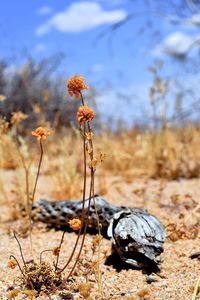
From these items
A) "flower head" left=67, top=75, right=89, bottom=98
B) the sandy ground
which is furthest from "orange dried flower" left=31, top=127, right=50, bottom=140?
the sandy ground

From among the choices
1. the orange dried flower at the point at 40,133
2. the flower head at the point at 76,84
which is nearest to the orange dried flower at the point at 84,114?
the flower head at the point at 76,84

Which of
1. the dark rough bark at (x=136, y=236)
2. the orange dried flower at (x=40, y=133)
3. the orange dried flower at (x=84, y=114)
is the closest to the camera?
the orange dried flower at (x=84, y=114)

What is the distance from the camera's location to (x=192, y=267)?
7.70ft

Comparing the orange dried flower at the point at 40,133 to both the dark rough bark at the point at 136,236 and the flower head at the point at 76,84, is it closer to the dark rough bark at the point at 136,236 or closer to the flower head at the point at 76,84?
the flower head at the point at 76,84

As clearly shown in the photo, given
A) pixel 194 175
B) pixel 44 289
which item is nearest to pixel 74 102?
pixel 194 175

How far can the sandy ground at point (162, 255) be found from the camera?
6.78ft

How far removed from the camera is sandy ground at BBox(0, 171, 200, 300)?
2.07 m

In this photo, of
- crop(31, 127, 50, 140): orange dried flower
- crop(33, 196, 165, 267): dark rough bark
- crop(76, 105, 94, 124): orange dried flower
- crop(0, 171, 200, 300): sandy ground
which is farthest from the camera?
crop(33, 196, 165, 267): dark rough bark

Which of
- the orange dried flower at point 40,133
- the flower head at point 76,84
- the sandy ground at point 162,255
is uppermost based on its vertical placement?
the flower head at point 76,84

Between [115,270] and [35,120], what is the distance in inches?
234

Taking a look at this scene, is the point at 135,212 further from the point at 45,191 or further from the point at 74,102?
the point at 74,102

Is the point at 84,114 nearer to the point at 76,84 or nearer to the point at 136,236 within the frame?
the point at 76,84

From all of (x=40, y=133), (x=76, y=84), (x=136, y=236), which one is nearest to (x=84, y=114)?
(x=76, y=84)

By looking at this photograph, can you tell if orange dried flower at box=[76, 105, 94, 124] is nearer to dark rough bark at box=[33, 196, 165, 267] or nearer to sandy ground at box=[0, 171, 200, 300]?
sandy ground at box=[0, 171, 200, 300]
